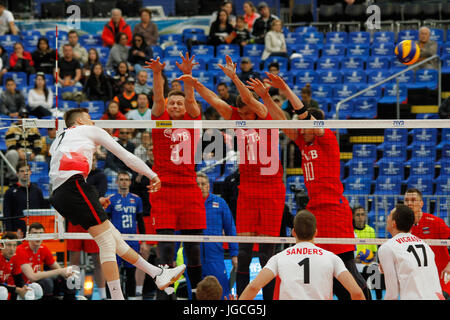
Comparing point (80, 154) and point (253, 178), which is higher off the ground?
point (80, 154)

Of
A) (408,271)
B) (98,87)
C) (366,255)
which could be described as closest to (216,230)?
(366,255)

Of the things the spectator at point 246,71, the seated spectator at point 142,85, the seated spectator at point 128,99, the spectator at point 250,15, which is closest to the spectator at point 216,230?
the seated spectator at point 128,99

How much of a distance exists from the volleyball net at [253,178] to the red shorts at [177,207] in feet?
0.04

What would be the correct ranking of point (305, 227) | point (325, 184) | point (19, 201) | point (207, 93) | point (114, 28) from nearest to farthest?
point (305, 227) < point (325, 184) < point (207, 93) < point (19, 201) < point (114, 28)

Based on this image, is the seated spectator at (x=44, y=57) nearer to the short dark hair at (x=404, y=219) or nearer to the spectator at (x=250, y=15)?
the spectator at (x=250, y=15)

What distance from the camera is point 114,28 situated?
20.3 m

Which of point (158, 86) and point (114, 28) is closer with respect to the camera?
point (158, 86)

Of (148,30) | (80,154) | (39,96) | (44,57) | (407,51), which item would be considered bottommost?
(80,154)

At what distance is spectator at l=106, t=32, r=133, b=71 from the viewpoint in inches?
754

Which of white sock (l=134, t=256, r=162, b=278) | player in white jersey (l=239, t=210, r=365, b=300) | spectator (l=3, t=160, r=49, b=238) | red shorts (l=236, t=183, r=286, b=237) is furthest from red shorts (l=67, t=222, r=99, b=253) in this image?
player in white jersey (l=239, t=210, r=365, b=300)

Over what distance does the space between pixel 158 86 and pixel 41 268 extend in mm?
4449

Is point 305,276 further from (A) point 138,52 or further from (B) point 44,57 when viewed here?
(B) point 44,57

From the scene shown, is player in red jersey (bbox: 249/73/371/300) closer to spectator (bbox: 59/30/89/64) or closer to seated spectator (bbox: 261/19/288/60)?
seated spectator (bbox: 261/19/288/60)

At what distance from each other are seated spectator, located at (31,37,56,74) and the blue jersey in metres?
9.01
